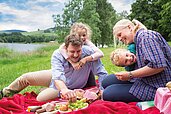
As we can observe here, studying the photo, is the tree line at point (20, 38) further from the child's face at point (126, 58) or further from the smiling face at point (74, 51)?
the child's face at point (126, 58)

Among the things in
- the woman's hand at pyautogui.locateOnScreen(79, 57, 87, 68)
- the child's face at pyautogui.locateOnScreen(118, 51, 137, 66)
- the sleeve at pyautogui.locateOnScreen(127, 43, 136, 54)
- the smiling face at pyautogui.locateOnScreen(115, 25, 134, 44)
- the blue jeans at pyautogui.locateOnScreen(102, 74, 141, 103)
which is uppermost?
the smiling face at pyautogui.locateOnScreen(115, 25, 134, 44)

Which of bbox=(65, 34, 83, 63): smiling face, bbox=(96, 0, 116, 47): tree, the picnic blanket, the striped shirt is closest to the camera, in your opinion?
the picnic blanket

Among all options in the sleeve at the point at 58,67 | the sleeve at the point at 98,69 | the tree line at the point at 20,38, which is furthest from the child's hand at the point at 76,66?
the tree line at the point at 20,38

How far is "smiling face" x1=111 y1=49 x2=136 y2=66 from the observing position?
9.80 ft

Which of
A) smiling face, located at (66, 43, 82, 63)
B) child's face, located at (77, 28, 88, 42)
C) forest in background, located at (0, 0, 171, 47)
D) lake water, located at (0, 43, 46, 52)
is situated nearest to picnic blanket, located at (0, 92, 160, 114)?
smiling face, located at (66, 43, 82, 63)

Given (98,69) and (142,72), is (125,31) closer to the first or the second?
(142,72)

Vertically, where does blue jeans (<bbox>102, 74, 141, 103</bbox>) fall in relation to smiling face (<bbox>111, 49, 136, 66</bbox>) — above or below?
below

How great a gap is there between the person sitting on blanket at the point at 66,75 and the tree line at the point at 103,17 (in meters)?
19.6

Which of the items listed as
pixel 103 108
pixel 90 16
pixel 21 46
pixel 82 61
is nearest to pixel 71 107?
pixel 103 108

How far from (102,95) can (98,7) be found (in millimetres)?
29054

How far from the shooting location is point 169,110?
2641mm

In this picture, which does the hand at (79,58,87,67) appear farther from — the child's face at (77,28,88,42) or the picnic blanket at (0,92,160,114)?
the picnic blanket at (0,92,160,114)

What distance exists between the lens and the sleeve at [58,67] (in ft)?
11.6

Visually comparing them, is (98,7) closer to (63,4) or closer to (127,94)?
(63,4)
